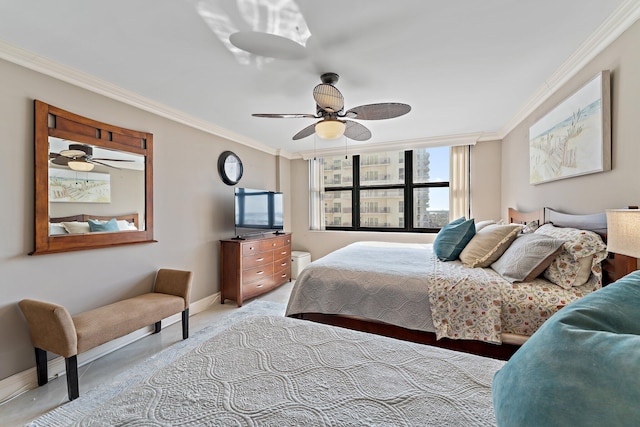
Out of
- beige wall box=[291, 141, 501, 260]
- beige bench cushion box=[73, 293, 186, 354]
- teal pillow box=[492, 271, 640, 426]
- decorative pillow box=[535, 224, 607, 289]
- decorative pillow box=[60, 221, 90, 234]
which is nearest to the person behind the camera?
teal pillow box=[492, 271, 640, 426]

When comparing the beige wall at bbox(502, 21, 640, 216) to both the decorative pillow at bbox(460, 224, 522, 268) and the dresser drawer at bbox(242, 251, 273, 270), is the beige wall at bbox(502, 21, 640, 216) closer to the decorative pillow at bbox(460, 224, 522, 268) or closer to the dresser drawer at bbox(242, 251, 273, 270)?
the decorative pillow at bbox(460, 224, 522, 268)

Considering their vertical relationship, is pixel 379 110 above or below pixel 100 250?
above

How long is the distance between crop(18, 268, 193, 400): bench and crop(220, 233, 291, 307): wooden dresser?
38.6 inches

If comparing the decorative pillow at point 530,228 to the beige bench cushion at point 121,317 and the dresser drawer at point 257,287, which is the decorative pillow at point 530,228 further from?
the beige bench cushion at point 121,317

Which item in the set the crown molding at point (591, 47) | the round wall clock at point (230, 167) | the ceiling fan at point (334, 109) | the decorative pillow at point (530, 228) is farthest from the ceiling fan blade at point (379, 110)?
the round wall clock at point (230, 167)

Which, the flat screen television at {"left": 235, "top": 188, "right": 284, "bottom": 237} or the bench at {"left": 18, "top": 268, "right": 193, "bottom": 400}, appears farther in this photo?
the flat screen television at {"left": 235, "top": 188, "right": 284, "bottom": 237}

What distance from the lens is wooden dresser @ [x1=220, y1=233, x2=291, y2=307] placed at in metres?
3.55

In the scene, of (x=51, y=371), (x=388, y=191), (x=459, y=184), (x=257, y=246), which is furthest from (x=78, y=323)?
(x=459, y=184)

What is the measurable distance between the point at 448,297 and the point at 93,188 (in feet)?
10.1

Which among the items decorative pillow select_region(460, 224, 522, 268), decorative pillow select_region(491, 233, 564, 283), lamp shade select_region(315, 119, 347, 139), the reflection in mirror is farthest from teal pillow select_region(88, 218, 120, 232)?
decorative pillow select_region(491, 233, 564, 283)

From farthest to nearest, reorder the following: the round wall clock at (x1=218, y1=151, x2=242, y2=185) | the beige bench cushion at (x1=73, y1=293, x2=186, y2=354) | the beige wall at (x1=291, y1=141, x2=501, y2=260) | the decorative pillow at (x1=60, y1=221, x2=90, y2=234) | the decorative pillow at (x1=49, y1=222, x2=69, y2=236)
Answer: the beige wall at (x1=291, y1=141, x2=501, y2=260) < the round wall clock at (x1=218, y1=151, x2=242, y2=185) < the decorative pillow at (x1=60, y1=221, x2=90, y2=234) < the decorative pillow at (x1=49, y1=222, x2=69, y2=236) < the beige bench cushion at (x1=73, y1=293, x2=186, y2=354)

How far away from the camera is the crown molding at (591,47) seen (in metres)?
1.56

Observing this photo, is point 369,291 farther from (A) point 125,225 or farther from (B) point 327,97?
(A) point 125,225

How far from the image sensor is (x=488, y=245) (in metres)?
2.32
